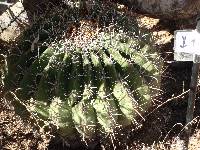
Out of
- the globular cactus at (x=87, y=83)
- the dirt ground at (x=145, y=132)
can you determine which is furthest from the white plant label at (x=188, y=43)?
the dirt ground at (x=145, y=132)

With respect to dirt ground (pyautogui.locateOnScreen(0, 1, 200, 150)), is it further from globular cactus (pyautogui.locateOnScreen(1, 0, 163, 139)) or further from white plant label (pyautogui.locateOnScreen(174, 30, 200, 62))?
white plant label (pyautogui.locateOnScreen(174, 30, 200, 62))

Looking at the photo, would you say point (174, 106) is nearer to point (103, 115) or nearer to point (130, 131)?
point (130, 131)

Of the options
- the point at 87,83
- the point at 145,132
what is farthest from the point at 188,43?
the point at 145,132

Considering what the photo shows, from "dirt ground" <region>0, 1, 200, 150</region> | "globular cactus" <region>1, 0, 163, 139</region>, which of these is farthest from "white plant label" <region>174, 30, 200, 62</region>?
"dirt ground" <region>0, 1, 200, 150</region>

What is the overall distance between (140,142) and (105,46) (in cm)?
69

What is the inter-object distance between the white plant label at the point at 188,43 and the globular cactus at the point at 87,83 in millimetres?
246

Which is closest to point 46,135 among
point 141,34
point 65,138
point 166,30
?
point 65,138

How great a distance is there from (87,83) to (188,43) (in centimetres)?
49

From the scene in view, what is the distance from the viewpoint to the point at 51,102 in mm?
2191

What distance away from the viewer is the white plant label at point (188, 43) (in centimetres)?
209

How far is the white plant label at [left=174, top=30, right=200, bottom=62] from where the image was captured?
209cm

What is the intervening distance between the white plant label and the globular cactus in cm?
25

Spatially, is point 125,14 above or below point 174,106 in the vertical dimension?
above

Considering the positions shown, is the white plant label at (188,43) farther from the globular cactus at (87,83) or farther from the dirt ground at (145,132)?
the dirt ground at (145,132)
